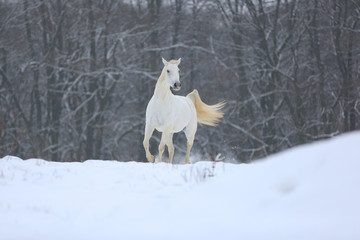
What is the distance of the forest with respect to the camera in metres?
19.9

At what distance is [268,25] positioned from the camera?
21.2m

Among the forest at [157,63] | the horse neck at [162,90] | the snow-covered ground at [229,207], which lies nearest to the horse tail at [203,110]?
the horse neck at [162,90]

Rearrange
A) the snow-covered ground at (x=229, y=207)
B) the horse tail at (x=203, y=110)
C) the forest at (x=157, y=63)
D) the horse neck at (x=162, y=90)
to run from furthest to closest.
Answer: the forest at (x=157, y=63)
the horse tail at (x=203, y=110)
the horse neck at (x=162, y=90)
the snow-covered ground at (x=229, y=207)

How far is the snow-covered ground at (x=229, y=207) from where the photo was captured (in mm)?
3646

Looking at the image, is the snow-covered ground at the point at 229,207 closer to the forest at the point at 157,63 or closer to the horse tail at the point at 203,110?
the horse tail at the point at 203,110

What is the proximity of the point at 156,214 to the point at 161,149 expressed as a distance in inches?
200

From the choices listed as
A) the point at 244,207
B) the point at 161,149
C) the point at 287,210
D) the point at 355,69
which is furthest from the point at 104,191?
the point at 355,69

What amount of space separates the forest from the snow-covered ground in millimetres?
→ 14266

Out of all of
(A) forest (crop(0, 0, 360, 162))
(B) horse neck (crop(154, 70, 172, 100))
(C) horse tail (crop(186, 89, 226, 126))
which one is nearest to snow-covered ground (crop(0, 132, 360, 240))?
(B) horse neck (crop(154, 70, 172, 100))

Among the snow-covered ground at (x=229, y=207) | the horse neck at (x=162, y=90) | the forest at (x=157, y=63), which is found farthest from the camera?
the forest at (x=157, y=63)

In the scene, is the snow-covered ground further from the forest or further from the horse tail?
the forest

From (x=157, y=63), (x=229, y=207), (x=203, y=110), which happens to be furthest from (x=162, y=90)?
(x=157, y=63)

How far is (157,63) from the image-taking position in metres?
23.2

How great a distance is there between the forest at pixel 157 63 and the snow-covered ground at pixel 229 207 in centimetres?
1427
